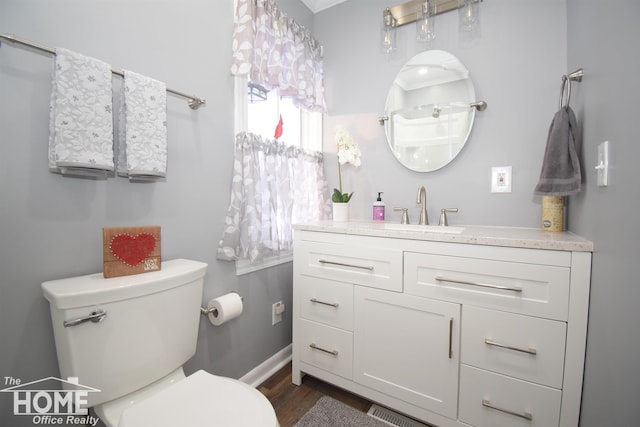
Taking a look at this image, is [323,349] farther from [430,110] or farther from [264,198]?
[430,110]

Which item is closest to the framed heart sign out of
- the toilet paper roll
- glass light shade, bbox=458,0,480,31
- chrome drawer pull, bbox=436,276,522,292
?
the toilet paper roll

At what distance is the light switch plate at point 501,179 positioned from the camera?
4.80ft

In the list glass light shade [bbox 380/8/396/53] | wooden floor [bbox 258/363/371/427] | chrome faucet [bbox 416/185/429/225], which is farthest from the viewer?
glass light shade [bbox 380/8/396/53]

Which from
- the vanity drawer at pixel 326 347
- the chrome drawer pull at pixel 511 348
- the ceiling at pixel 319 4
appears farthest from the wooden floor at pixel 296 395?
the ceiling at pixel 319 4

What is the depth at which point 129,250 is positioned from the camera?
941mm

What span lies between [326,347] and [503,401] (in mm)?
795

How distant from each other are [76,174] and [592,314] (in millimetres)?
1776

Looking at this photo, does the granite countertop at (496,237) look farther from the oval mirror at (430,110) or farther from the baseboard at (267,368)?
the baseboard at (267,368)

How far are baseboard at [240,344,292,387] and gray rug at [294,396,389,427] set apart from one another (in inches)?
15.2

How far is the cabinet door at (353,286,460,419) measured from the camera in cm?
114

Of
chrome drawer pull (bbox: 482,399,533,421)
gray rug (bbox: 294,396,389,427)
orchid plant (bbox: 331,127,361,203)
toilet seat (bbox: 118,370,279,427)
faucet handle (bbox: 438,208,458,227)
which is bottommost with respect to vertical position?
gray rug (bbox: 294,396,389,427)

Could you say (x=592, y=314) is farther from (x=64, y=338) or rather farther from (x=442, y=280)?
(x=64, y=338)

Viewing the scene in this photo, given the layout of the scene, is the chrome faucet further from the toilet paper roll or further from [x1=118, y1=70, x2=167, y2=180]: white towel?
[x1=118, y1=70, x2=167, y2=180]: white towel

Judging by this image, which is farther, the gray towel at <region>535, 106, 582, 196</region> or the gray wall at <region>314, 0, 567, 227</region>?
the gray wall at <region>314, 0, 567, 227</region>
